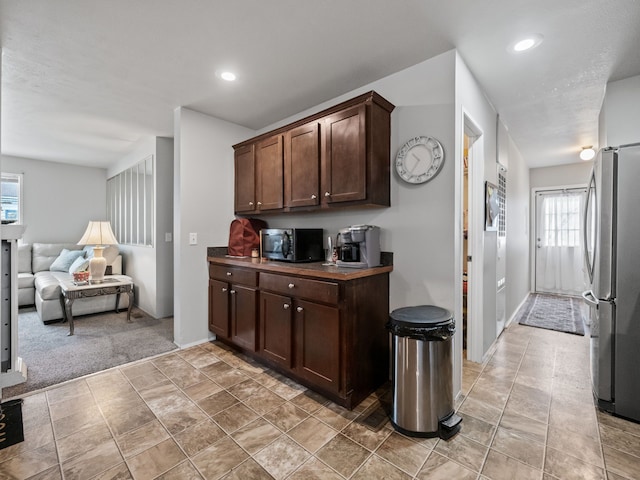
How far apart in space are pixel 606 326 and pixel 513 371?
863 millimetres

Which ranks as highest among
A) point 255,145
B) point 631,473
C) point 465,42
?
point 465,42

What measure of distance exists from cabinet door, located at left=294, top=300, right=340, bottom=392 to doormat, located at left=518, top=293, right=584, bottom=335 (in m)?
3.23

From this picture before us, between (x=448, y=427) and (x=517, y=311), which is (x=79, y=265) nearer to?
(x=448, y=427)

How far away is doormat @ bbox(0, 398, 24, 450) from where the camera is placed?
5.78 ft

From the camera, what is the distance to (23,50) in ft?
7.16

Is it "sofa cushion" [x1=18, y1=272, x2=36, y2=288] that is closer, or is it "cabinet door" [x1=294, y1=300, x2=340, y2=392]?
"cabinet door" [x1=294, y1=300, x2=340, y2=392]

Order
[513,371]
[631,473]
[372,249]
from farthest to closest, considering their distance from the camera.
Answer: [513,371] → [372,249] → [631,473]

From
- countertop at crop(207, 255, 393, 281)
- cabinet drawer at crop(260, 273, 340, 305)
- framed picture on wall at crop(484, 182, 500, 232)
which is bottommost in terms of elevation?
cabinet drawer at crop(260, 273, 340, 305)

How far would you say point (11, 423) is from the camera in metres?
1.92

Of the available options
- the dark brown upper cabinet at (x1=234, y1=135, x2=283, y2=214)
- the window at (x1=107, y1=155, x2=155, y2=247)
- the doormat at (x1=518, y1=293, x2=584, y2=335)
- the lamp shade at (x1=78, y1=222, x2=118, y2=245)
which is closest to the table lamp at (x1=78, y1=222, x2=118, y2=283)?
the lamp shade at (x1=78, y1=222, x2=118, y2=245)

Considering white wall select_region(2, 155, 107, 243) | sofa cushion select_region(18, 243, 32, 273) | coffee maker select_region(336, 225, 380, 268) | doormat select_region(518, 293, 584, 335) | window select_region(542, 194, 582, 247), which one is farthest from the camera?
window select_region(542, 194, 582, 247)

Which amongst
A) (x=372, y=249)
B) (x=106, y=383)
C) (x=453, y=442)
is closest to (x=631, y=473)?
(x=453, y=442)

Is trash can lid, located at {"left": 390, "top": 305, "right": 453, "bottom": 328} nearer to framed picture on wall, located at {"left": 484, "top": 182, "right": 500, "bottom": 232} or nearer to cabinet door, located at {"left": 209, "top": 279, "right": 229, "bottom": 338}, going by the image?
framed picture on wall, located at {"left": 484, "top": 182, "right": 500, "bottom": 232}

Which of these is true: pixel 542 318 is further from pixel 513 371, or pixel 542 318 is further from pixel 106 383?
pixel 106 383
